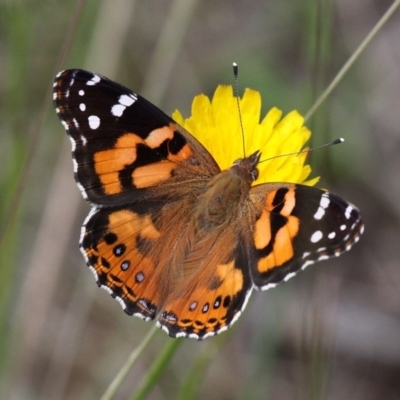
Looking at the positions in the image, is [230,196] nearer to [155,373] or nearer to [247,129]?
[247,129]

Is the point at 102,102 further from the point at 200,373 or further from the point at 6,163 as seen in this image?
the point at 6,163

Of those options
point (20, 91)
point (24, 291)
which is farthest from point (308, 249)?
point (24, 291)

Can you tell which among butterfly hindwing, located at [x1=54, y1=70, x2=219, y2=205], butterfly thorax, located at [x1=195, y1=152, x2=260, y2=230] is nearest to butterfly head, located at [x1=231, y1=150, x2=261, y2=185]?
butterfly thorax, located at [x1=195, y1=152, x2=260, y2=230]

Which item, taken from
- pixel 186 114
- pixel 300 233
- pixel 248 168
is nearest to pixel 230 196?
pixel 248 168

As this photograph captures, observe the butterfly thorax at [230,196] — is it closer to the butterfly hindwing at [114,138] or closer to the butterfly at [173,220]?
the butterfly at [173,220]

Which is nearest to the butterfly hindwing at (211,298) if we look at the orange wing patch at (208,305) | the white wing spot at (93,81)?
the orange wing patch at (208,305)
